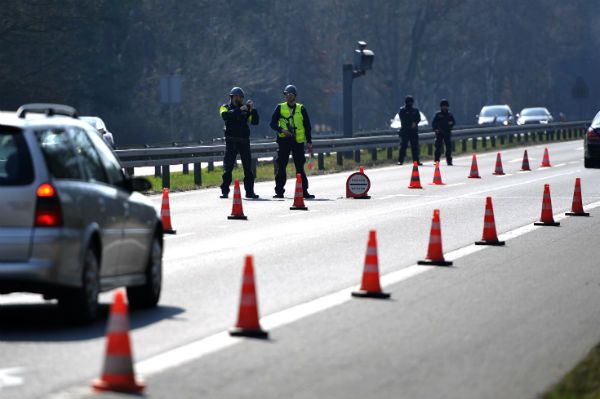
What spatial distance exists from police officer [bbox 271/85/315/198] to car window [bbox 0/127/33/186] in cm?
1774

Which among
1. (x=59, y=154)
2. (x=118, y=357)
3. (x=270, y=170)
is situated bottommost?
(x=270, y=170)

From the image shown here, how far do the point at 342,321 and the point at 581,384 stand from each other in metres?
3.06

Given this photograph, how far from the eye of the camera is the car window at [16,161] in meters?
11.6

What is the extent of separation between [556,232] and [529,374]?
12.2 metres

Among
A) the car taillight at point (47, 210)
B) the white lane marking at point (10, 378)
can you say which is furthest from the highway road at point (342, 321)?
the car taillight at point (47, 210)

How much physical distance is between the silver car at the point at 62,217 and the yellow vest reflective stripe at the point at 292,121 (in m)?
16.9

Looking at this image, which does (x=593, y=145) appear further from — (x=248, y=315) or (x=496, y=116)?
(x=496, y=116)

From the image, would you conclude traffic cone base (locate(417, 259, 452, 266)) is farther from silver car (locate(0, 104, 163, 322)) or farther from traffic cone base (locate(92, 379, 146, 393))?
traffic cone base (locate(92, 379, 146, 393))

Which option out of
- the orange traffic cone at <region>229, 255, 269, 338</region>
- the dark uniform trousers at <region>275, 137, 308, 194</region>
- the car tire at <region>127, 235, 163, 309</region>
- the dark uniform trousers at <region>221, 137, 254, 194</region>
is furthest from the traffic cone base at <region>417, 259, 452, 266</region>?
the dark uniform trousers at <region>275, 137, 308, 194</region>

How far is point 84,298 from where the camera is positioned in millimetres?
11594

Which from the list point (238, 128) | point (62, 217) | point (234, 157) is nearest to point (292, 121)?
point (238, 128)

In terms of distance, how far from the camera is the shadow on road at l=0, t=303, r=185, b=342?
11164 mm

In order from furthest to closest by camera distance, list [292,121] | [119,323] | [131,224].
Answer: [292,121]
[131,224]
[119,323]

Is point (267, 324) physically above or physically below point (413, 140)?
above
